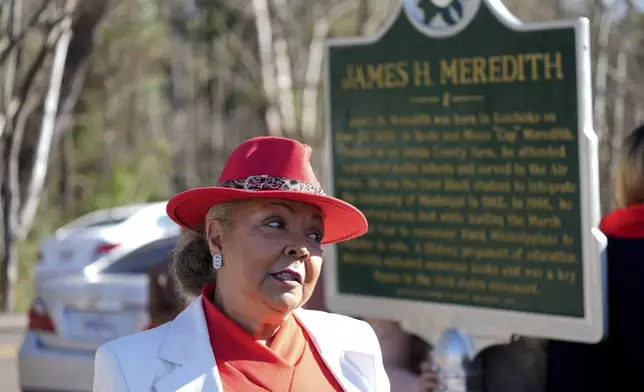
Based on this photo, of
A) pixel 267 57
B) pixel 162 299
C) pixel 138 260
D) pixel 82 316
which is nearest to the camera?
pixel 162 299

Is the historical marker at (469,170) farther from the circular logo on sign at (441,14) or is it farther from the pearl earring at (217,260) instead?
the pearl earring at (217,260)

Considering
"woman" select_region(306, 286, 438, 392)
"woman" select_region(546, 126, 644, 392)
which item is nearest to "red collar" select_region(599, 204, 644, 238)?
"woman" select_region(546, 126, 644, 392)

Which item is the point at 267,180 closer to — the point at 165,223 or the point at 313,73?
the point at 165,223

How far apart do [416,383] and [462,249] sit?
550mm

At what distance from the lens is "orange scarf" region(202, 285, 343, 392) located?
8.27 feet

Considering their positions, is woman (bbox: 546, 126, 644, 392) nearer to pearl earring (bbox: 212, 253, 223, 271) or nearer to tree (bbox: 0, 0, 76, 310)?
pearl earring (bbox: 212, 253, 223, 271)

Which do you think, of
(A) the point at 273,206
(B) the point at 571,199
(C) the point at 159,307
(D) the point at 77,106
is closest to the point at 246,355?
(A) the point at 273,206

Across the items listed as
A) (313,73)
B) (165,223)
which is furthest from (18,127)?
(313,73)

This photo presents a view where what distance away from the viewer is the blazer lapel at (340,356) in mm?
2674

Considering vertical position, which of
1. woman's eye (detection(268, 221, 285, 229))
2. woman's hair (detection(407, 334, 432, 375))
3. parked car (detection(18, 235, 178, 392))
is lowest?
parked car (detection(18, 235, 178, 392))

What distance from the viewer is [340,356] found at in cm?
271

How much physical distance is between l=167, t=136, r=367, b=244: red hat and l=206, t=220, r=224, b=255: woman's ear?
5cm

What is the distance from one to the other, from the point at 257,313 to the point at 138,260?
17.2ft

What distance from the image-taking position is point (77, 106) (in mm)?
27500
